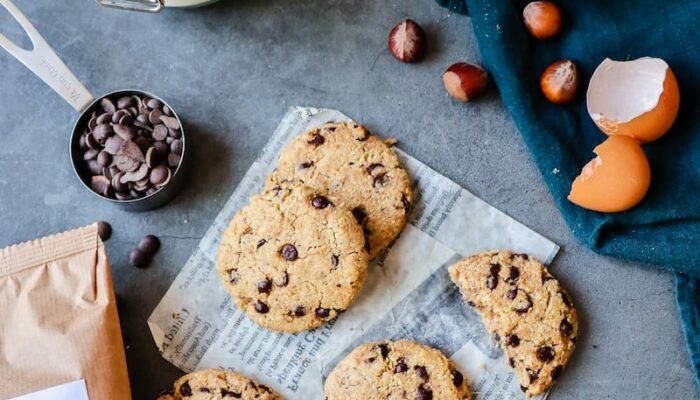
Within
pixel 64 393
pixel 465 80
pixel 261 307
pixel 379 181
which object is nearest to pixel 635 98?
pixel 465 80

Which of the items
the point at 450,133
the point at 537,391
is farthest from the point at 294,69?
the point at 537,391

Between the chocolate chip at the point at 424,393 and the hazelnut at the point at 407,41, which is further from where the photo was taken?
the hazelnut at the point at 407,41

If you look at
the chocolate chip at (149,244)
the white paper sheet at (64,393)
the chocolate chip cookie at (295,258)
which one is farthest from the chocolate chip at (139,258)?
the white paper sheet at (64,393)

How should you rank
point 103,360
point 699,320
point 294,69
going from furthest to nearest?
1. point 294,69
2. point 699,320
3. point 103,360

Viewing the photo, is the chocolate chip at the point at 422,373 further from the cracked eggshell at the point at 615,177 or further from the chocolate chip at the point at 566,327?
the cracked eggshell at the point at 615,177

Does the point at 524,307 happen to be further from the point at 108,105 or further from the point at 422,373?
the point at 108,105

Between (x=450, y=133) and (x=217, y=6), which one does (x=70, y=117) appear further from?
(x=450, y=133)
